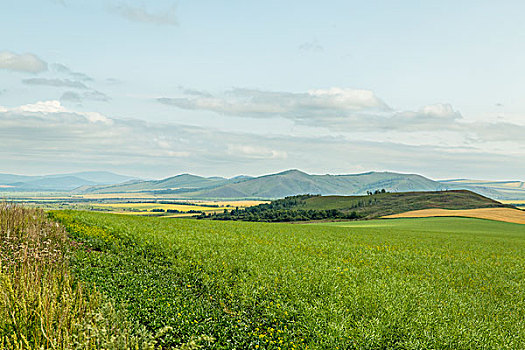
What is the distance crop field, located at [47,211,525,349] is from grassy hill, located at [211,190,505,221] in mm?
83010

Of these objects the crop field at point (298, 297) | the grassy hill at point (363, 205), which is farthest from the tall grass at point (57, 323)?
the grassy hill at point (363, 205)

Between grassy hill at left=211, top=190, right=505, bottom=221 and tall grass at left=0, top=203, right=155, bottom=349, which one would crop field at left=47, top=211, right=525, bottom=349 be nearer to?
tall grass at left=0, top=203, right=155, bottom=349

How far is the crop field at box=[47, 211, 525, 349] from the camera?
1047 cm

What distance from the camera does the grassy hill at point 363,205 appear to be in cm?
11306

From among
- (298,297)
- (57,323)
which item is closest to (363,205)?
(298,297)

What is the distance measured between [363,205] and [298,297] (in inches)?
6159

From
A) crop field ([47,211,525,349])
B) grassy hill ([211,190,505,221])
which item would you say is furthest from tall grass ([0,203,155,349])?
grassy hill ([211,190,505,221])

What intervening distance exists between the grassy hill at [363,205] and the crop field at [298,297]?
83.0 metres

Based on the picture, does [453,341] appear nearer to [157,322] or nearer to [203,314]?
[203,314]

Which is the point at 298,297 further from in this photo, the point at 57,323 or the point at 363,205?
the point at 363,205

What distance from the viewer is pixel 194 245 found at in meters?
22.5

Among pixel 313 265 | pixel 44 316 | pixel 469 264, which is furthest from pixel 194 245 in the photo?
pixel 469 264

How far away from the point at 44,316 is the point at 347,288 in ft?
34.5

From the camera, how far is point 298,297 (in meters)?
13.1
